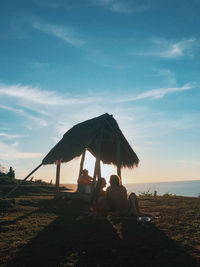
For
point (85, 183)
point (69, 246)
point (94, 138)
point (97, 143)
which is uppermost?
point (94, 138)

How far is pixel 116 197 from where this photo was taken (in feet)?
25.2

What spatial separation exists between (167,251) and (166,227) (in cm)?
222

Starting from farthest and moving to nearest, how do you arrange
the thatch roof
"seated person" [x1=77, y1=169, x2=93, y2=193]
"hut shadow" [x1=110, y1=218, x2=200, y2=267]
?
"seated person" [x1=77, y1=169, x2=93, y2=193] → the thatch roof → "hut shadow" [x1=110, y1=218, x2=200, y2=267]

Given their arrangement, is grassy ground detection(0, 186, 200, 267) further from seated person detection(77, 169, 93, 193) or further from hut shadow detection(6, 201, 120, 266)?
seated person detection(77, 169, 93, 193)

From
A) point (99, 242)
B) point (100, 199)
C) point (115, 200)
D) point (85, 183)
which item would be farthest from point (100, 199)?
point (85, 183)

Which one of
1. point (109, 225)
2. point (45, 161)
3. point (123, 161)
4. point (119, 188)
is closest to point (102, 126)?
point (123, 161)

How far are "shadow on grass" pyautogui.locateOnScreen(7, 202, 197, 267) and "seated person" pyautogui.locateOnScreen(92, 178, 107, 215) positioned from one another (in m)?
1.40

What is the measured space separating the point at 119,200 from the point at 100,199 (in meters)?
0.64

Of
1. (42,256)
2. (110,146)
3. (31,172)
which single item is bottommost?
(42,256)

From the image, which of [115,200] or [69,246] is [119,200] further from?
[69,246]

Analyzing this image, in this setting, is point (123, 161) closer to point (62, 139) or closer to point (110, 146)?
point (110, 146)

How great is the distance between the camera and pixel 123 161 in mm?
14430

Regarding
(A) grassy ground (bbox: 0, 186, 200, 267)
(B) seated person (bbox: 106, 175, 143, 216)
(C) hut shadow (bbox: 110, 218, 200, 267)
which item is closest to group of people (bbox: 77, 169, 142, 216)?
(B) seated person (bbox: 106, 175, 143, 216)

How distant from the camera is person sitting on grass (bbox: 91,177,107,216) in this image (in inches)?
312
